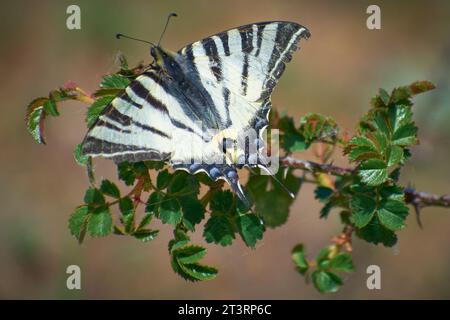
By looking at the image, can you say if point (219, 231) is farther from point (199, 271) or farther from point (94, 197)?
point (94, 197)

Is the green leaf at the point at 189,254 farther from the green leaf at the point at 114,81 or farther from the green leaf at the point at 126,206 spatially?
the green leaf at the point at 114,81

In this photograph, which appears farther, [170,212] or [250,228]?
[250,228]

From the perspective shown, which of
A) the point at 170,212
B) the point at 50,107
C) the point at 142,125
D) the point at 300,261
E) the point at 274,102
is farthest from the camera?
the point at 274,102

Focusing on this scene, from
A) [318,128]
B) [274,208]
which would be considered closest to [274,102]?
[274,208]

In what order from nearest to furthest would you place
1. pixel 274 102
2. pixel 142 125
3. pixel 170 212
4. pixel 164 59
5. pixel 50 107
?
pixel 170 212 → pixel 50 107 → pixel 142 125 → pixel 164 59 → pixel 274 102

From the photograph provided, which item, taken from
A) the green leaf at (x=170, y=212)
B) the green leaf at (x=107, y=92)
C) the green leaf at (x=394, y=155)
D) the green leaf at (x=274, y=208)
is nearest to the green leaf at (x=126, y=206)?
the green leaf at (x=170, y=212)

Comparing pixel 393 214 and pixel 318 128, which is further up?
pixel 318 128

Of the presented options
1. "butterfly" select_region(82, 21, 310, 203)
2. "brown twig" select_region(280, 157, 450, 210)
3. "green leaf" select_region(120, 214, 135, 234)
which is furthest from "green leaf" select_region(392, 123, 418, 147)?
"green leaf" select_region(120, 214, 135, 234)
